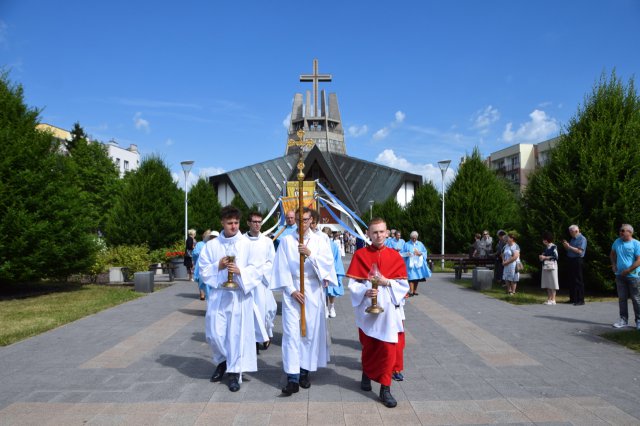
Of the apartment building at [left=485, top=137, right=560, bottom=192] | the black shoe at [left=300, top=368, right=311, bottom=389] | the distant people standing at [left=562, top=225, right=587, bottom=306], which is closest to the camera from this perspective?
the black shoe at [left=300, top=368, right=311, bottom=389]

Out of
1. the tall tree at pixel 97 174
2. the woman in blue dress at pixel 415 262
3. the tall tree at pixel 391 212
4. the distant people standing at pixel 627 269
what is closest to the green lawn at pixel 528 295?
the woman in blue dress at pixel 415 262

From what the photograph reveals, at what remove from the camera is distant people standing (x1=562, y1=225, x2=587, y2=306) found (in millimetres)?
11117

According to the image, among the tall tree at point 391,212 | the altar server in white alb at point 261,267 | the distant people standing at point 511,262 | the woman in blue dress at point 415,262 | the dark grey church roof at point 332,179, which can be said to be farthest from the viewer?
the dark grey church roof at point 332,179

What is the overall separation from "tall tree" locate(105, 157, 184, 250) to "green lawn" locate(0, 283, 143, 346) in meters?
5.98

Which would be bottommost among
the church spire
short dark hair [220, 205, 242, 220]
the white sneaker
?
the white sneaker

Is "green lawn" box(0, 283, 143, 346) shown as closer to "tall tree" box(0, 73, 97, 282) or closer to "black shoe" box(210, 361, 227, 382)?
"tall tree" box(0, 73, 97, 282)

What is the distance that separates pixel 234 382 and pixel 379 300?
175 cm

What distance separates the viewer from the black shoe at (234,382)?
203 inches

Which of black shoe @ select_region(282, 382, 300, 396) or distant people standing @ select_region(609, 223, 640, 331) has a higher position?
distant people standing @ select_region(609, 223, 640, 331)

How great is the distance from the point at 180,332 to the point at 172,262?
10.7 m

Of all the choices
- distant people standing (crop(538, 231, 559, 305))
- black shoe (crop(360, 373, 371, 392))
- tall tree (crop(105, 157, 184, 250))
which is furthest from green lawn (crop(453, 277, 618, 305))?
tall tree (crop(105, 157, 184, 250))

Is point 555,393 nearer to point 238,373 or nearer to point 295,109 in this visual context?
point 238,373

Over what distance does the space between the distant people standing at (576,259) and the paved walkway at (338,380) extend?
214 cm

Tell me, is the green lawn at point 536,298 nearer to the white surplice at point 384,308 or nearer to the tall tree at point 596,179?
the tall tree at point 596,179
